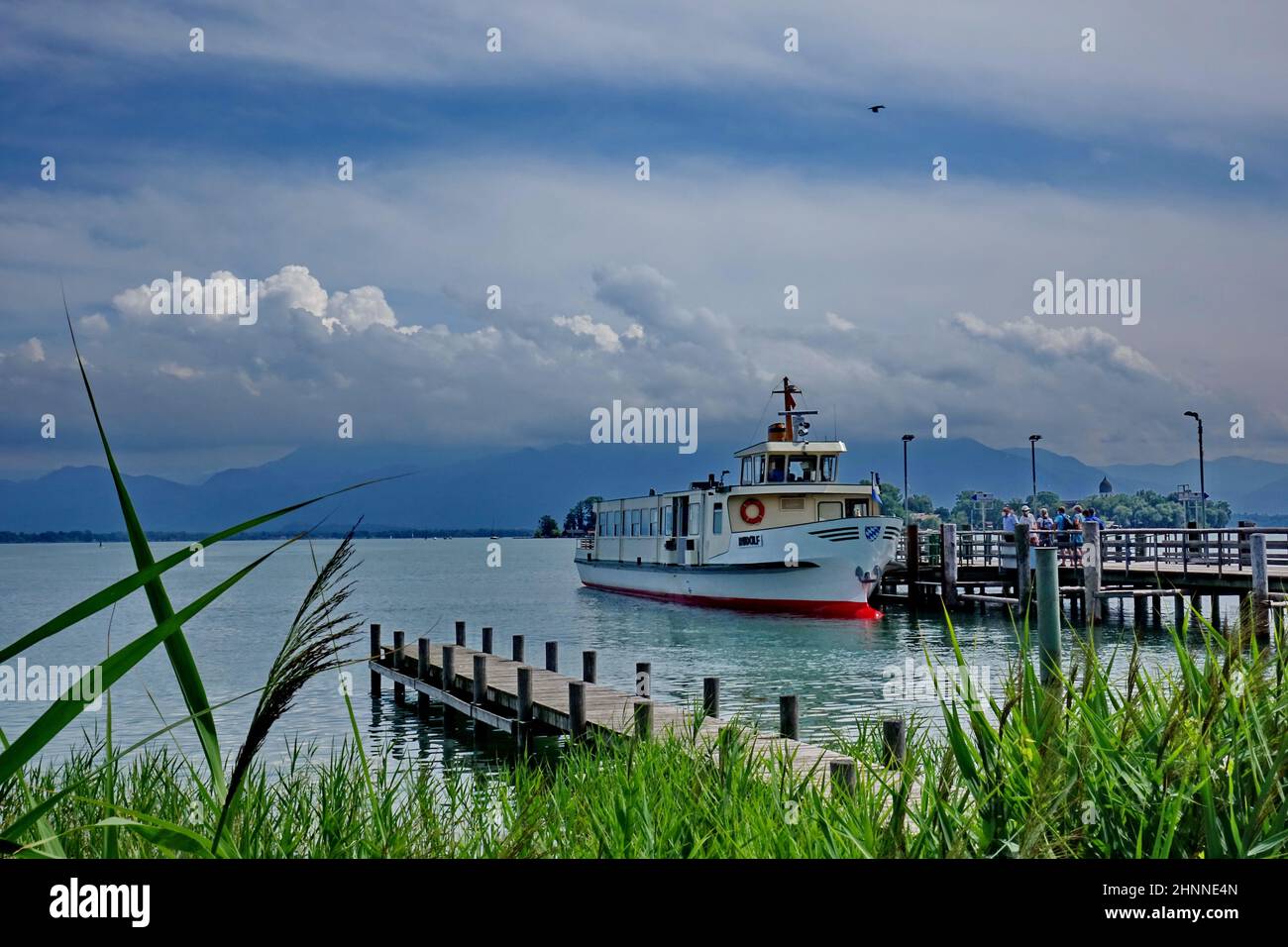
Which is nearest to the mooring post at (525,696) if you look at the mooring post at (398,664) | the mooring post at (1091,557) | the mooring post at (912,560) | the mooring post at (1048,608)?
the mooring post at (398,664)

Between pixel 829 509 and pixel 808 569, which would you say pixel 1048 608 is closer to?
pixel 808 569

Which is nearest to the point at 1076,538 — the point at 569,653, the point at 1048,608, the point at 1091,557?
the point at 1091,557

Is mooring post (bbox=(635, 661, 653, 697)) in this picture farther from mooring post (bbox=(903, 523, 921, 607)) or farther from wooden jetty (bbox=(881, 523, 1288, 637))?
mooring post (bbox=(903, 523, 921, 607))

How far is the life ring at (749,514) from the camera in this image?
30.7 metres

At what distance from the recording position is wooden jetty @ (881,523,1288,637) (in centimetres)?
2077

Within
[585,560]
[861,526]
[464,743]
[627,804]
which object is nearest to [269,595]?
[585,560]

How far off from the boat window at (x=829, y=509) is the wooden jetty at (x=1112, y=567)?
270cm

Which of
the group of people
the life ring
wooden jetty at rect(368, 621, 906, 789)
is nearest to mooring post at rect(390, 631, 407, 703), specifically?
wooden jetty at rect(368, 621, 906, 789)

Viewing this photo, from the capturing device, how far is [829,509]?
102ft

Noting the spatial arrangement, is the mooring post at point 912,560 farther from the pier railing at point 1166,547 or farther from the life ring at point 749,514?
the life ring at point 749,514

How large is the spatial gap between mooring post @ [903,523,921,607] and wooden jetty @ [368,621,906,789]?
703 inches

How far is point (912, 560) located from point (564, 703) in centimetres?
2381

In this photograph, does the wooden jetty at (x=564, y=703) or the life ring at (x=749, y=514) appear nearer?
the wooden jetty at (x=564, y=703)
